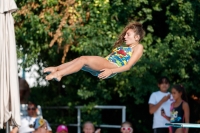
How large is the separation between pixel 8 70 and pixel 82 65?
5.10 feet

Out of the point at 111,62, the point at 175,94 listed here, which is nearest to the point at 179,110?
the point at 175,94

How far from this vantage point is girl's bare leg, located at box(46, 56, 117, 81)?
23.3ft

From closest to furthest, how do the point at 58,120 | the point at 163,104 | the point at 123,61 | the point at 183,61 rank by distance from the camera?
1. the point at 123,61
2. the point at 163,104
3. the point at 183,61
4. the point at 58,120

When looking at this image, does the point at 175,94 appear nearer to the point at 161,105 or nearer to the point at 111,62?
the point at 161,105

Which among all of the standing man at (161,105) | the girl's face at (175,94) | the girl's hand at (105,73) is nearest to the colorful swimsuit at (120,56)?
the girl's hand at (105,73)

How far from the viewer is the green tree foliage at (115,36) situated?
36.7 feet

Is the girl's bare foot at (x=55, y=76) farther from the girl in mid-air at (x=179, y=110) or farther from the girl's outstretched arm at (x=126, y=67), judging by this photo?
the girl in mid-air at (x=179, y=110)

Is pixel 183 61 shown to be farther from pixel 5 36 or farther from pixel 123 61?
pixel 5 36

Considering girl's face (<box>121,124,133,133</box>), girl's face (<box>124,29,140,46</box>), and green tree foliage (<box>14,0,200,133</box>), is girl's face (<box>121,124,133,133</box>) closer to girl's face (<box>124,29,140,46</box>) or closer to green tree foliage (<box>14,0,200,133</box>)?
green tree foliage (<box>14,0,200,133</box>)

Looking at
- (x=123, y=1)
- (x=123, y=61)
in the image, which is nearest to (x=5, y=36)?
(x=123, y=61)

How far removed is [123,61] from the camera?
815 cm

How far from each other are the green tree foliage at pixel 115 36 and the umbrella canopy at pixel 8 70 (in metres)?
2.62

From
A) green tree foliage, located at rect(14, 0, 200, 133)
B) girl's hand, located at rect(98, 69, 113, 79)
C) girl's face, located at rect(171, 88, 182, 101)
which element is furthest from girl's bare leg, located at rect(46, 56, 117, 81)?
green tree foliage, located at rect(14, 0, 200, 133)

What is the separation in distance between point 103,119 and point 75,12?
9.08 feet
